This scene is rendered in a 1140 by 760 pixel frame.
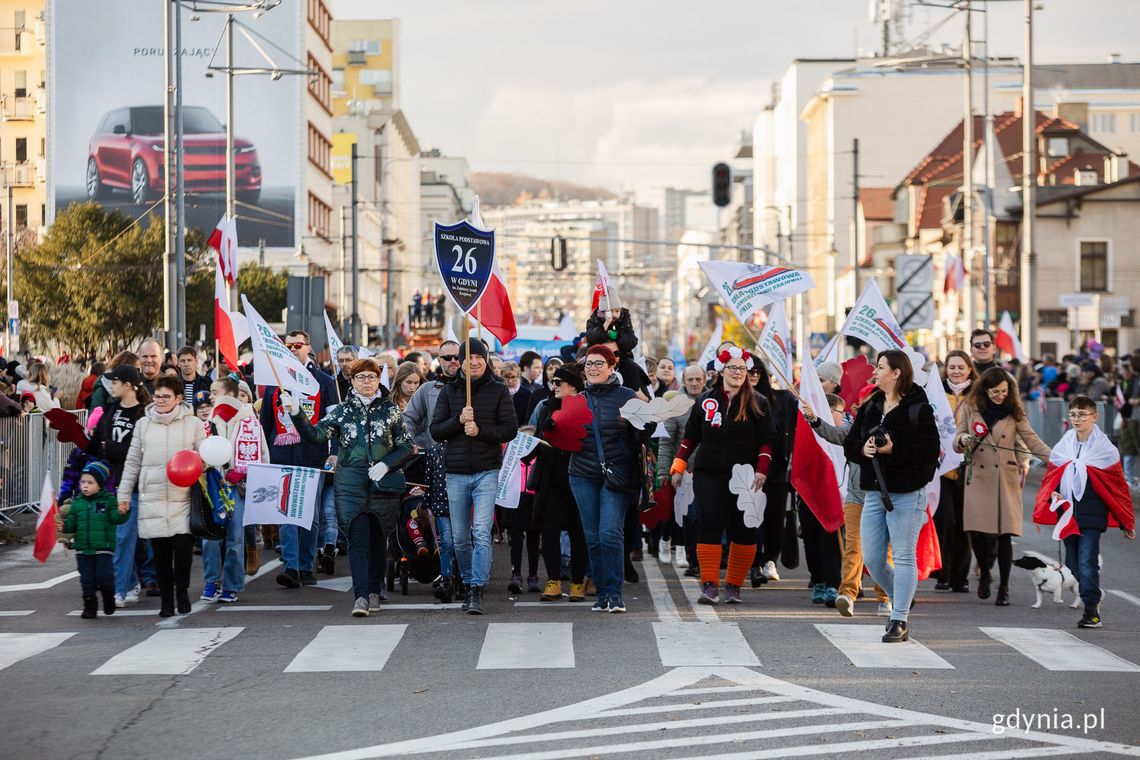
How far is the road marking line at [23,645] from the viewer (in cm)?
1045

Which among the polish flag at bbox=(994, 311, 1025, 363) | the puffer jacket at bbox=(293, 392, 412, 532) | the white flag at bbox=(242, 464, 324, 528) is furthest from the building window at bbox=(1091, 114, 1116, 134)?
the puffer jacket at bbox=(293, 392, 412, 532)

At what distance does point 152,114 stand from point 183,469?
69.6 metres

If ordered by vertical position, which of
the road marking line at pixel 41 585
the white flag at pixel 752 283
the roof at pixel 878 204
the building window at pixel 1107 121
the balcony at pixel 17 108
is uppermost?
the building window at pixel 1107 121

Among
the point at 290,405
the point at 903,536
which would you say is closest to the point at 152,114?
the point at 290,405

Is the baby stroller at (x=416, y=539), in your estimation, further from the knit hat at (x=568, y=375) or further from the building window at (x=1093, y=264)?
the building window at (x=1093, y=264)

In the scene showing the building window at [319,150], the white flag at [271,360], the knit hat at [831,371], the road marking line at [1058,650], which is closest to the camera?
the road marking line at [1058,650]

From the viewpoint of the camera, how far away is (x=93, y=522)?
12.3m

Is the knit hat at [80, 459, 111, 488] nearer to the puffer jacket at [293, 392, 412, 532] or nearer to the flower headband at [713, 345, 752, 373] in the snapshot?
the puffer jacket at [293, 392, 412, 532]

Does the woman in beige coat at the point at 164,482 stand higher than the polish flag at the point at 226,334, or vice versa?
the polish flag at the point at 226,334

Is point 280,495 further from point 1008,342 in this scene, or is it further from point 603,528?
point 1008,342

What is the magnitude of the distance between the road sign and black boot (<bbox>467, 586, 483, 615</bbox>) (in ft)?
7.73

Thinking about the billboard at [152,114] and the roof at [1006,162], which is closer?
the roof at [1006,162]

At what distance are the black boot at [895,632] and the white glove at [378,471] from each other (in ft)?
11.8

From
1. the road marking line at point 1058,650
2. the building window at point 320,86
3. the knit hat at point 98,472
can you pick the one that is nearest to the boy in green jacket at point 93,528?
the knit hat at point 98,472
